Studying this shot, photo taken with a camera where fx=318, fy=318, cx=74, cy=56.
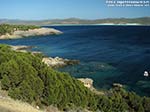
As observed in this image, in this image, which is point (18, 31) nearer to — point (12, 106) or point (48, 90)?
point (48, 90)

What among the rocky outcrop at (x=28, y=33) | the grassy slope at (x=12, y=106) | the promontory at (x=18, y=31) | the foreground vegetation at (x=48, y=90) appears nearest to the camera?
the grassy slope at (x=12, y=106)

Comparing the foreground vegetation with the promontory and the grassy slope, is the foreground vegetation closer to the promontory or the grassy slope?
the grassy slope

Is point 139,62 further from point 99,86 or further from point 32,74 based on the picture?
point 32,74

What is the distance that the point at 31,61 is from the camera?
28484 millimetres

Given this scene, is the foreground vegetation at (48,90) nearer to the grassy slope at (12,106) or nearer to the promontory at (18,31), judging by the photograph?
the grassy slope at (12,106)

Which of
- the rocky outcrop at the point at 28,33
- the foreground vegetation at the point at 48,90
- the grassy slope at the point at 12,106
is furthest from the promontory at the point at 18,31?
the grassy slope at the point at 12,106

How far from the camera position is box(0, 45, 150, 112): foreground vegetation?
24.3m

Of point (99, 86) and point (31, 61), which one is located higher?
point (31, 61)

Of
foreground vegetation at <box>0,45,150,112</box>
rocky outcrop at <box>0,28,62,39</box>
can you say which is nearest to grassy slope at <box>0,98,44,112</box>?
foreground vegetation at <box>0,45,150,112</box>

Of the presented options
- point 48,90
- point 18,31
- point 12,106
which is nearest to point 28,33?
point 18,31

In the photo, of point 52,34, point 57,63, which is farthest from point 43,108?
point 52,34

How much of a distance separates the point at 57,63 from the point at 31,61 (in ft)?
114

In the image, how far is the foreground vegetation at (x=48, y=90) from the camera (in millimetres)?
24328

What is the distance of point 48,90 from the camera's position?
2459cm
